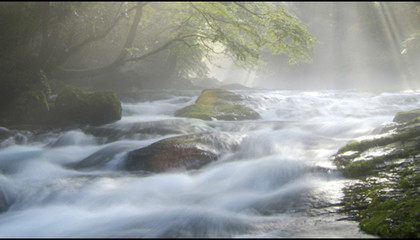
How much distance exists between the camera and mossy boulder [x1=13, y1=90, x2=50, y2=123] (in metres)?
10.6

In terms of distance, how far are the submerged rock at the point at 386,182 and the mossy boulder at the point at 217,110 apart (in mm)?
5734

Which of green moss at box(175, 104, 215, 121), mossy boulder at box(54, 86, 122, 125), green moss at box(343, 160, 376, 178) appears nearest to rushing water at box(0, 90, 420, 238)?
green moss at box(343, 160, 376, 178)

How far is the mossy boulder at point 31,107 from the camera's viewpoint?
10.6m

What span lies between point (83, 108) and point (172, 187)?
6892 mm

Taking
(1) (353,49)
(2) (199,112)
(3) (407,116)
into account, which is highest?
(1) (353,49)

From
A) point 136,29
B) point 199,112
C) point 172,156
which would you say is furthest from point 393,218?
point 199,112

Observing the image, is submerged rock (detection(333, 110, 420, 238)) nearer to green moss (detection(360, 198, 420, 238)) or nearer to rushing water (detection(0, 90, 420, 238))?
green moss (detection(360, 198, 420, 238))

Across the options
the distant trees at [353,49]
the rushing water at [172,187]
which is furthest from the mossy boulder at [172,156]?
the distant trees at [353,49]

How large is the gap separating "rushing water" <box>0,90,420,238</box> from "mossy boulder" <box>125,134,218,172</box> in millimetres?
208

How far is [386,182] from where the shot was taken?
4.41 meters

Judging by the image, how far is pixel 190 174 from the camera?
5996 millimetres

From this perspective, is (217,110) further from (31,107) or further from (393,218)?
(393,218)

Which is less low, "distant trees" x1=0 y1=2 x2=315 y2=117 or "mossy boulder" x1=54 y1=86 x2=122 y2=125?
"distant trees" x1=0 y1=2 x2=315 y2=117

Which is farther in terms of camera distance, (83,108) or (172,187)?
(83,108)
